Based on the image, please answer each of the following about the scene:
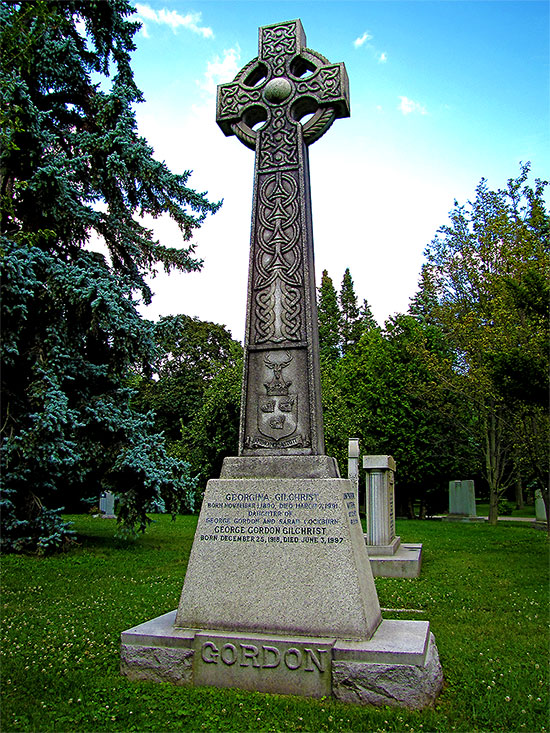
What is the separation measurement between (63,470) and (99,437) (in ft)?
3.14

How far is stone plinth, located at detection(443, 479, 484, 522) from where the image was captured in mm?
25453

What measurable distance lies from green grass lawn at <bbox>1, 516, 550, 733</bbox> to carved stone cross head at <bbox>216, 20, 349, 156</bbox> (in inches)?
198

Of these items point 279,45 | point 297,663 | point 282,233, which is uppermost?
point 279,45

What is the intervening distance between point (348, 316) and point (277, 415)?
42.7 meters

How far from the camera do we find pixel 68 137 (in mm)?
12609

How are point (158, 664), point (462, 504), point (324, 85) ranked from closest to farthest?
point (158, 664), point (324, 85), point (462, 504)

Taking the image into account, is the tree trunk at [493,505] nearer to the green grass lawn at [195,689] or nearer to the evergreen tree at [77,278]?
the green grass lawn at [195,689]

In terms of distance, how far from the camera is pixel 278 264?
5.85 meters

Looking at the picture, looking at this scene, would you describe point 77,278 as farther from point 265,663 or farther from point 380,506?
point 265,663

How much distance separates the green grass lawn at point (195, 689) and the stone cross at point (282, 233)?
2.12m

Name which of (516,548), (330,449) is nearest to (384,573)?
(516,548)

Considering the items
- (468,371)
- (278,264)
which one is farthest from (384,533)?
(468,371)

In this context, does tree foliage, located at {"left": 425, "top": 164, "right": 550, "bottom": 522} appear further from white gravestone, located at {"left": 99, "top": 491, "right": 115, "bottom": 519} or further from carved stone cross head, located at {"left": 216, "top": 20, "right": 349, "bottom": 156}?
white gravestone, located at {"left": 99, "top": 491, "right": 115, "bottom": 519}

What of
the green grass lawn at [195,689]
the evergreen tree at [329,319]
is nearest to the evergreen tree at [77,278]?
the green grass lawn at [195,689]
